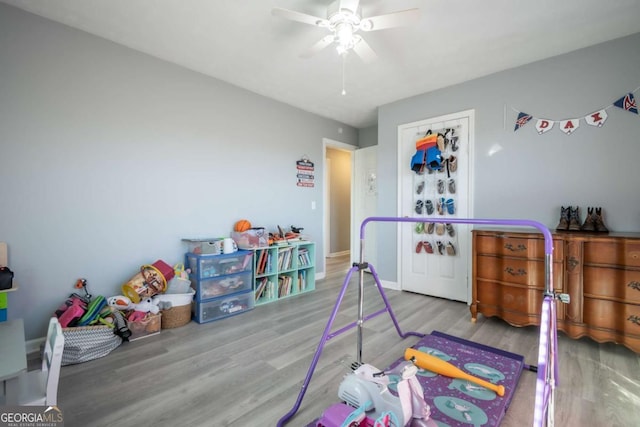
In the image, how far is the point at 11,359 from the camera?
3.43ft

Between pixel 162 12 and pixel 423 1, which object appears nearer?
pixel 423 1

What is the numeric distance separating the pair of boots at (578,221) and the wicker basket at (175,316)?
12.2 feet

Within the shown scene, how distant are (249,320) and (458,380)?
196cm

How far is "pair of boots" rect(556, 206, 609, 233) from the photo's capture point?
2508 mm

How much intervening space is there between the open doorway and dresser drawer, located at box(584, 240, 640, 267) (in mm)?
4287

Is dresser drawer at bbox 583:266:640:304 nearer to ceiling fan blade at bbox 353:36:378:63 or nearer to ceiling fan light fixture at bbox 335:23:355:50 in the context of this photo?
ceiling fan blade at bbox 353:36:378:63

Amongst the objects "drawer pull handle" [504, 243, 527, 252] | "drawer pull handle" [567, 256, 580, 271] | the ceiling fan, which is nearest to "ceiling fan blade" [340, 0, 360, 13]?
the ceiling fan

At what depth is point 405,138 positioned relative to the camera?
393 cm

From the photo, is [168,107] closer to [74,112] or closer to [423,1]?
[74,112]

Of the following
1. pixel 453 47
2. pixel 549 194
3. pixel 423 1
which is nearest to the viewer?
pixel 423 1

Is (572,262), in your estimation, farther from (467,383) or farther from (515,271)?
(467,383)

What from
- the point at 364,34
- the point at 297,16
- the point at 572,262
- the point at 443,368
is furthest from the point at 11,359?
the point at 572,262

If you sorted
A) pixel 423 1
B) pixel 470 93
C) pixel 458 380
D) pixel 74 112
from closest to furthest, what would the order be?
pixel 458 380 < pixel 423 1 < pixel 74 112 < pixel 470 93

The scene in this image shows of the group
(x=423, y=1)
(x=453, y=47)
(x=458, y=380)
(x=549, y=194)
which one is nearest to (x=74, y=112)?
(x=423, y=1)
